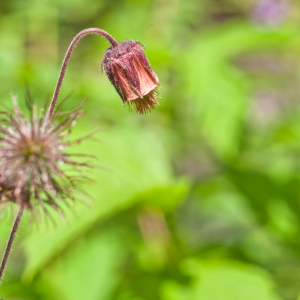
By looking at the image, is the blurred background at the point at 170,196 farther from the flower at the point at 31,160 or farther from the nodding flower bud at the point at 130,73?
the nodding flower bud at the point at 130,73

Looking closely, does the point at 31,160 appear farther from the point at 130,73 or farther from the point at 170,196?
the point at 170,196

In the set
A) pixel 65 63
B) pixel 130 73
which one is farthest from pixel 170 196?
pixel 65 63

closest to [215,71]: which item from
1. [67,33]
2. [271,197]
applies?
[271,197]

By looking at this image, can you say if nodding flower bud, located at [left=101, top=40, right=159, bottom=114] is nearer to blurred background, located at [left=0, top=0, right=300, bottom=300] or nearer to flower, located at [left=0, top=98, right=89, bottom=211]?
flower, located at [left=0, top=98, right=89, bottom=211]

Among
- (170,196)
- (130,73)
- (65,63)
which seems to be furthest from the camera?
(170,196)

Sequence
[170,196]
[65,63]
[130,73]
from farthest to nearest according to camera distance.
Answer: [170,196], [130,73], [65,63]

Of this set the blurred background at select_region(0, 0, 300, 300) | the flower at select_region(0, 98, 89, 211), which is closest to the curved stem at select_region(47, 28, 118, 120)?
the flower at select_region(0, 98, 89, 211)
